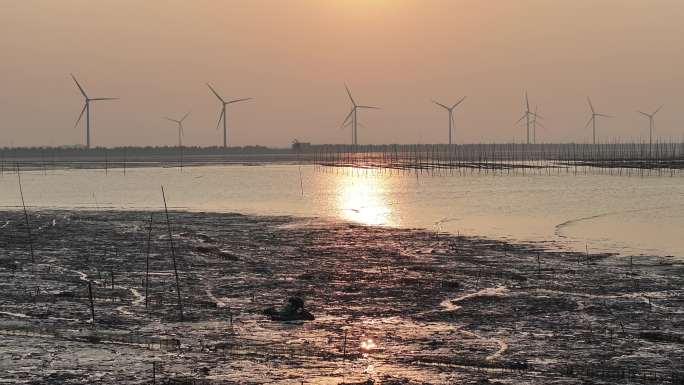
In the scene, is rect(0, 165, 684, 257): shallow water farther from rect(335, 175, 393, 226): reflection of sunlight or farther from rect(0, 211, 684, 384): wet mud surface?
rect(0, 211, 684, 384): wet mud surface

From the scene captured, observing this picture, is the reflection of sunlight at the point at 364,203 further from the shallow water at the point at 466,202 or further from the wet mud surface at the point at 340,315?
the wet mud surface at the point at 340,315

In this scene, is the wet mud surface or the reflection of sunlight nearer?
the wet mud surface

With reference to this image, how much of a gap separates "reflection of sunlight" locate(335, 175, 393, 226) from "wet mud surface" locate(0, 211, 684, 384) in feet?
45.7

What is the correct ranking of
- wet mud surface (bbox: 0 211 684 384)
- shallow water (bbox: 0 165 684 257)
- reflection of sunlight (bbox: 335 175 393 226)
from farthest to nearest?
reflection of sunlight (bbox: 335 175 393 226) < shallow water (bbox: 0 165 684 257) < wet mud surface (bbox: 0 211 684 384)

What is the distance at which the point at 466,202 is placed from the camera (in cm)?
5978

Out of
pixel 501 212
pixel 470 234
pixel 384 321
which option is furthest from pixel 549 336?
pixel 501 212

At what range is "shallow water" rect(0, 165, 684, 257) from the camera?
39.5 m

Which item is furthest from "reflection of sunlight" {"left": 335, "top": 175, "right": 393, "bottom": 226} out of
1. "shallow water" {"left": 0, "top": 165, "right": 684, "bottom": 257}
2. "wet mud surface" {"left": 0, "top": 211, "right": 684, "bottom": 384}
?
"wet mud surface" {"left": 0, "top": 211, "right": 684, "bottom": 384}

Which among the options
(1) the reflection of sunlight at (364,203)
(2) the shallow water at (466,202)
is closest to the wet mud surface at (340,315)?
(2) the shallow water at (466,202)

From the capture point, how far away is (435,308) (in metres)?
20.1

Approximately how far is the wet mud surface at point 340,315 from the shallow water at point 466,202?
8035 mm

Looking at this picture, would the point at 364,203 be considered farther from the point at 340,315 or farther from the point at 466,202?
the point at 340,315

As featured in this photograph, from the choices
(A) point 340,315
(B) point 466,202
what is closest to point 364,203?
(B) point 466,202

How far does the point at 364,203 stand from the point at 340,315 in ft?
136
